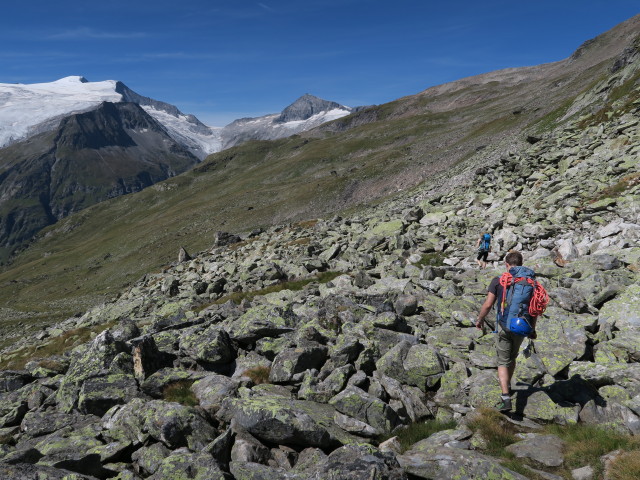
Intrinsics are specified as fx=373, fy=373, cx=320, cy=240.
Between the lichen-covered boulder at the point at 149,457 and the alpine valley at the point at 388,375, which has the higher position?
the alpine valley at the point at 388,375

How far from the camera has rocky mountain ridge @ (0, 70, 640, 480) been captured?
8680 millimetres

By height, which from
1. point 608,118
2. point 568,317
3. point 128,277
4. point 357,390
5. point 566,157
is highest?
point 608,118

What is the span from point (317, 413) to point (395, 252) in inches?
791

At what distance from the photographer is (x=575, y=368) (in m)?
10.7

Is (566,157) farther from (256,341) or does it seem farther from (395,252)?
(256,341)

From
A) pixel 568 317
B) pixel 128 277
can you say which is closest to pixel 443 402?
pixel 568 317

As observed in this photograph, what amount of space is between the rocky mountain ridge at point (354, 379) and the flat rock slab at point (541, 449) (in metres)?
0.04

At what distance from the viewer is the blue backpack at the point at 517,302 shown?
390 inches

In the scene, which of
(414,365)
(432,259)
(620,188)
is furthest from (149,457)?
(620,188)

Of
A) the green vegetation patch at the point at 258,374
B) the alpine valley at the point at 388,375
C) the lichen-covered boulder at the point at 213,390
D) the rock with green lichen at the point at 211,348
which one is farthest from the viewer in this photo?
the rock with green lichen at the point at 211,348

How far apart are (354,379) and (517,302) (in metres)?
5.19

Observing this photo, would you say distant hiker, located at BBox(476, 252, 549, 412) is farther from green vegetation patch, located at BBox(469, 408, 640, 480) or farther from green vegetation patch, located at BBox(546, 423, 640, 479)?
green vegetation patch, located at BBox(546, 423, 640, 479)

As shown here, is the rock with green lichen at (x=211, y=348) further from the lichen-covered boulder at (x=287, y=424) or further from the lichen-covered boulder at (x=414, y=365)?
the lichen-covered boulder at (x=414, y=365)

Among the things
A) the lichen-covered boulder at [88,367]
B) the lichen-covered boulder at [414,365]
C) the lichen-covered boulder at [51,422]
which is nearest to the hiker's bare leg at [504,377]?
the lichen-covered boulder at [414,365]
